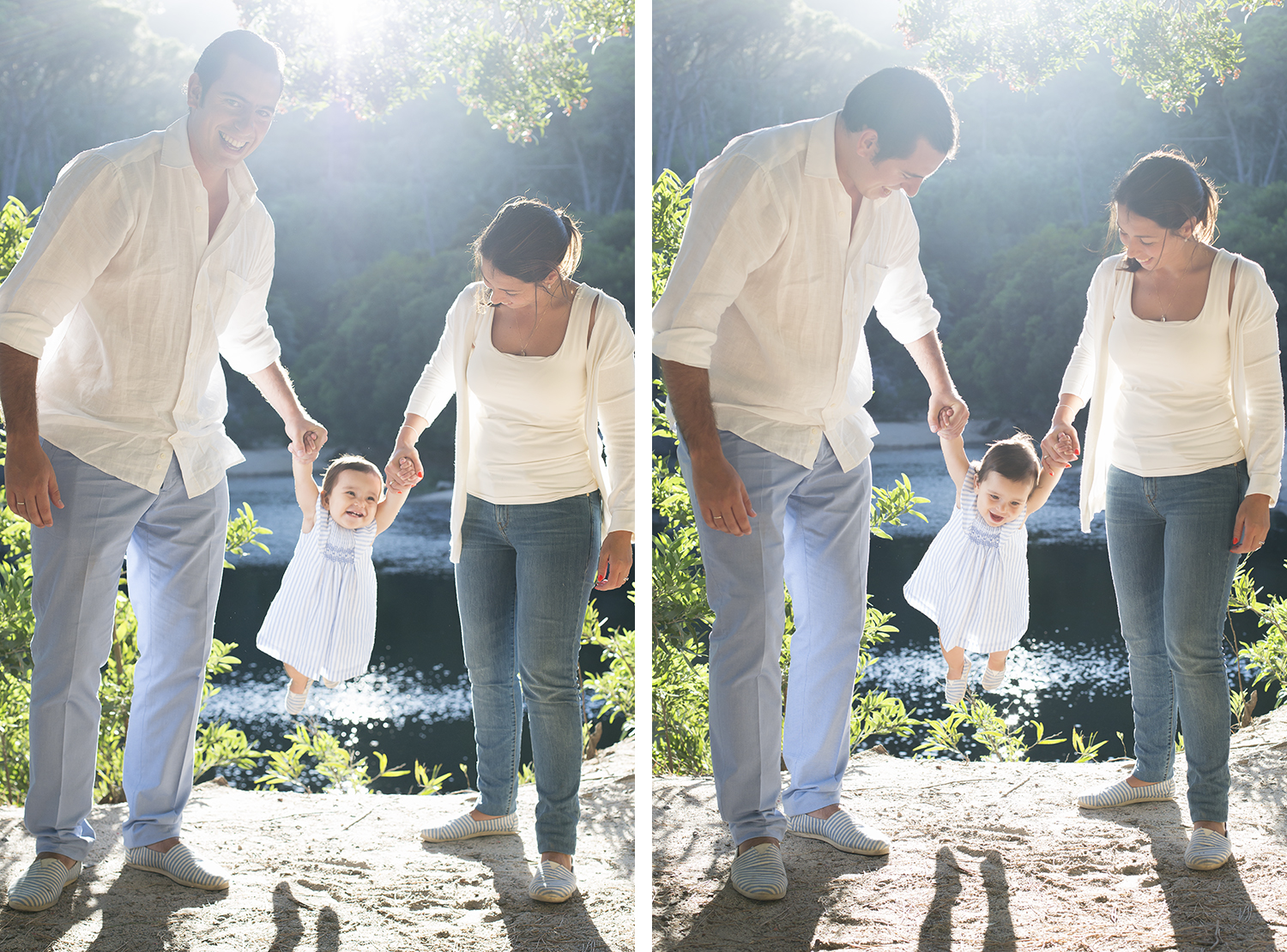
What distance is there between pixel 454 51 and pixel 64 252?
0.85 metres

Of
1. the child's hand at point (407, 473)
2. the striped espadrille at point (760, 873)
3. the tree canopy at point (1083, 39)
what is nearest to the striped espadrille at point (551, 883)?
the striped espadrille at point (760, 873)

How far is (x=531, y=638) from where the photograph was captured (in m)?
1.88

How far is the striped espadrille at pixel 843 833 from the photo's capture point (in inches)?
77.2

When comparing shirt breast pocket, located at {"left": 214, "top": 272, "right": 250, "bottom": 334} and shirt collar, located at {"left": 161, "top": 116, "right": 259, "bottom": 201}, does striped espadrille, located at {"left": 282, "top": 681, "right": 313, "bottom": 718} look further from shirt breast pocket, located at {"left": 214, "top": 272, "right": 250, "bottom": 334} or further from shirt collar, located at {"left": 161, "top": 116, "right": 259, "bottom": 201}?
shirt collar, located at {"left": 161, "top": 116, "right": 259, "bottom": 201}

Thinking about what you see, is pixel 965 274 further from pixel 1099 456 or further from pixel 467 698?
pixel 467 698

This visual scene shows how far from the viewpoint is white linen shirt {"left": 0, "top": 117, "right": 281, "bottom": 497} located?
1672 millimetres

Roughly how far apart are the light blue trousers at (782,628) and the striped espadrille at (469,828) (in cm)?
41

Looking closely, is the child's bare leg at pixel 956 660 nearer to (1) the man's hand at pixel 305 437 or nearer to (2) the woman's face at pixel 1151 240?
(2) the woman's face at pixel 1151 240

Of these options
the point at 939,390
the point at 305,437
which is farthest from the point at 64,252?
the point at 939,390

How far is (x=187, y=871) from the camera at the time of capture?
6.04ft

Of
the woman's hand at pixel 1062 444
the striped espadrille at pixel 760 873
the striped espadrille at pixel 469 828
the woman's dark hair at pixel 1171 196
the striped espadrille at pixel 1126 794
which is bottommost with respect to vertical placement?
the striped espadrille at pixel 760 873

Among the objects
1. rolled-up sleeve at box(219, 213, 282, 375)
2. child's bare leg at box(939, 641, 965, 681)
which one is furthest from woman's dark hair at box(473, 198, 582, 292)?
child's bare leg at box(939, 641, 965, 681)

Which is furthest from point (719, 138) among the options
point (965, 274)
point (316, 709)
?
point (316, 709)

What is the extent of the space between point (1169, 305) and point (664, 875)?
146 centimetres
